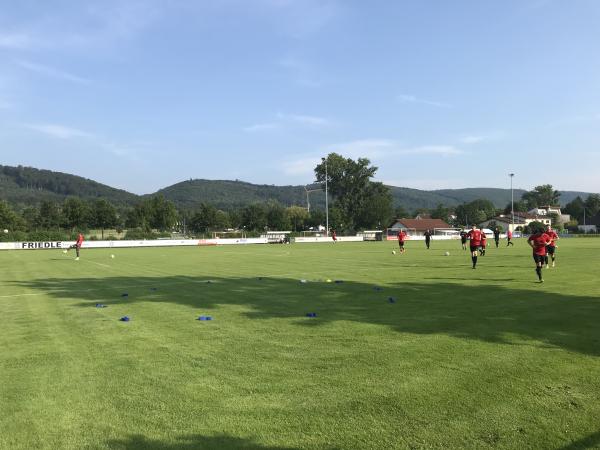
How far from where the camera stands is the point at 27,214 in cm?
13025

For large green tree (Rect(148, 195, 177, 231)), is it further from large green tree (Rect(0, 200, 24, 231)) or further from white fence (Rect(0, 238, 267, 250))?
white fence (Rect(0, 238, 267, 250))

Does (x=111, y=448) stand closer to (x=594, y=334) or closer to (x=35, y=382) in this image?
(x=35, y=382)

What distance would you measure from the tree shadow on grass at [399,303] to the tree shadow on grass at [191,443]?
5.29 m

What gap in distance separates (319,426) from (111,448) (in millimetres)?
2058

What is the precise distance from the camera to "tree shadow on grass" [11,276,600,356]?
9.15 meters

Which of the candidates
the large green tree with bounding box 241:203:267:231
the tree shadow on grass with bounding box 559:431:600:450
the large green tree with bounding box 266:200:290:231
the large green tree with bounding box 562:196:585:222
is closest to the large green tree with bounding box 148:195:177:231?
the large green tree with bounding box 241:203:267:231

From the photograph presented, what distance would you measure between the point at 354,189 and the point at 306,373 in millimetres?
119885

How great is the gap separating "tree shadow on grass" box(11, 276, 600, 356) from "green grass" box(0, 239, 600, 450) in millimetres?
85

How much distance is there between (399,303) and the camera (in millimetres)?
12695

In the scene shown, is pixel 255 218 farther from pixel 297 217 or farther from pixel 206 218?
pixel 297 217

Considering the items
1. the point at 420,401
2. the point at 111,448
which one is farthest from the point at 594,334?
the point at 111,448

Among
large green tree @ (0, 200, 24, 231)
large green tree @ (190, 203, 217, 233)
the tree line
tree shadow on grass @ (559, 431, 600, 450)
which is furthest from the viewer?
large green tree @ (190, 203, 217, 233)

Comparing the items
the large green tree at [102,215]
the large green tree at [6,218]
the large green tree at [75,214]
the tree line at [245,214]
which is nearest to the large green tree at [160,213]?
the tree line at [245,214]

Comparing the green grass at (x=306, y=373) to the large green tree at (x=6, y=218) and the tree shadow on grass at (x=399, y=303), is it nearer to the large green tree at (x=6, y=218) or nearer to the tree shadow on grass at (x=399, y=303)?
the tree shadow on grass at (x=399, y=303)
